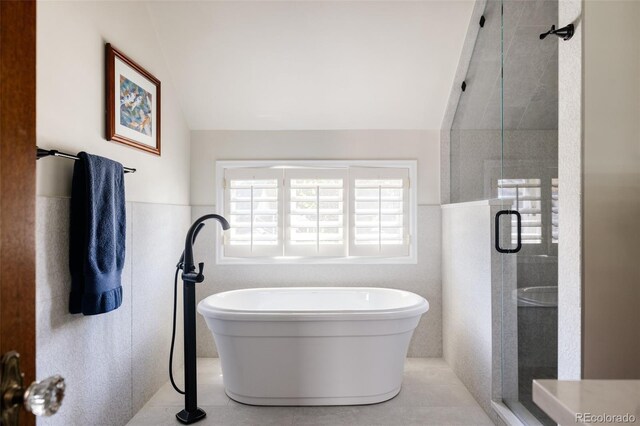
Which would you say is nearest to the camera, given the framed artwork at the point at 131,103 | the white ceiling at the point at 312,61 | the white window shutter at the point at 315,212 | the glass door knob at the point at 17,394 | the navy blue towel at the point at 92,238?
the glass door knob at the point at 17,394

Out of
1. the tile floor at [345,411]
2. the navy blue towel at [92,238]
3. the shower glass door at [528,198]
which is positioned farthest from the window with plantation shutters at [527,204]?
the navy blue towel at [92,238]

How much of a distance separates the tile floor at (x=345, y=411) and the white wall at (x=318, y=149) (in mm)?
1484

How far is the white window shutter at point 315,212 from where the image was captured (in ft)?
11.4

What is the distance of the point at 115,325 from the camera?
7.58ft

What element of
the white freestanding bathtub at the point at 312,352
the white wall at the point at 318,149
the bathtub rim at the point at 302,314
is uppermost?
the white wall at the point at 318,149

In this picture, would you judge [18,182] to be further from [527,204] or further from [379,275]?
[379,275]

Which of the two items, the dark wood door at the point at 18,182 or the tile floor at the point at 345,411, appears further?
the tile floor at the point at 345,411

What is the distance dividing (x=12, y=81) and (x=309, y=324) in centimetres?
209

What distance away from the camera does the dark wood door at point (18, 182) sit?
2.21ft

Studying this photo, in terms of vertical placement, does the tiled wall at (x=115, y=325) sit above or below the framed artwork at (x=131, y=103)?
below

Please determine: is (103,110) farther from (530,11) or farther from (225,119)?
(530,11)

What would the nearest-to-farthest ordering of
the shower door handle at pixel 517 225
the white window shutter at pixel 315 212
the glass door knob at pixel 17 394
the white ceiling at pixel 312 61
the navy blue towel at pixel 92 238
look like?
the glass door knob at pixel 17 394
the navy blue towel at pixel 92 238
the shower door handle at pixel 517 225
the white ceiling at pixel 312 61
the white window shutter at pixel 315 212

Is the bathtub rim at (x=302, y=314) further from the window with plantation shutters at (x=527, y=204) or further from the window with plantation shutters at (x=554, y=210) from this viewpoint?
the window with plantation shutters at (x=554, y=210)

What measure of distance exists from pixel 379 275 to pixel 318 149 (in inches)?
46.6
